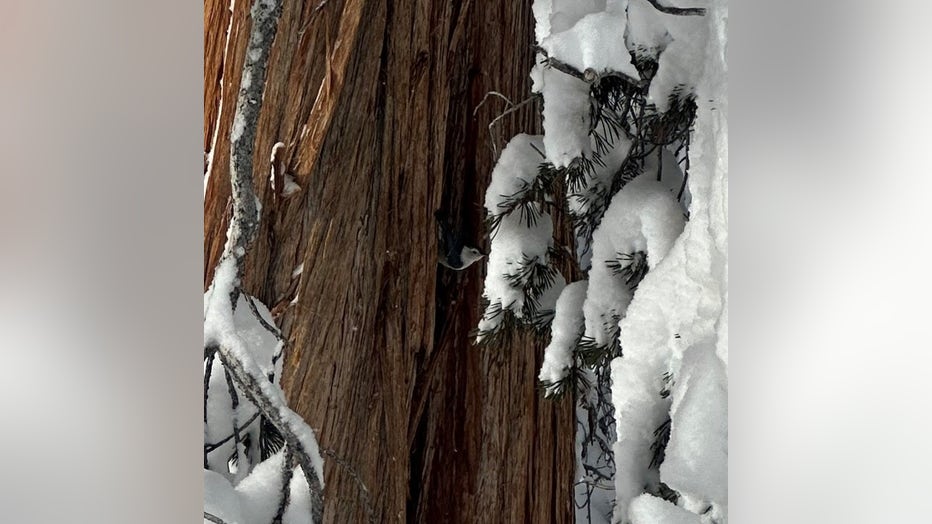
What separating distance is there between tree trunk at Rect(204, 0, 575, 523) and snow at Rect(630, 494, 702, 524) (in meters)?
0.24

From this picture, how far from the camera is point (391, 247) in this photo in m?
1.00

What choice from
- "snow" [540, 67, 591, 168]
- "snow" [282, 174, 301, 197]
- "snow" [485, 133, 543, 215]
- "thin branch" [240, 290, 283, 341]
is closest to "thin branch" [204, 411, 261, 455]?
"thin branch" [240, 290, 283, 341]

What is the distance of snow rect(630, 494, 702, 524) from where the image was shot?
72 cm

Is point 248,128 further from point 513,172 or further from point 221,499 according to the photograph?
point 221,499

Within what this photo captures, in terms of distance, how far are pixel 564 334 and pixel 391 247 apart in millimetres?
270

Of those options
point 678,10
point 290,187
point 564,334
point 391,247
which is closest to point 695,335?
point 564,334

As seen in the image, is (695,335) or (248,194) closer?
(695,335)

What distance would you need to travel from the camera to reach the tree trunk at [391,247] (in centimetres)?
99

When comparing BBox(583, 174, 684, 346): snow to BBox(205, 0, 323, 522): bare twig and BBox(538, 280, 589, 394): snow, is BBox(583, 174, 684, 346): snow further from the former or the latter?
BBox(205, 0, 323, 522): bare twig

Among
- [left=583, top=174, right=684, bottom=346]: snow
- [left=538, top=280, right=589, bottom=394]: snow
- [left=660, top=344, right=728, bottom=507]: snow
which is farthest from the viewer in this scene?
[left=538, top=280, right=589, bottom=394]: snow
